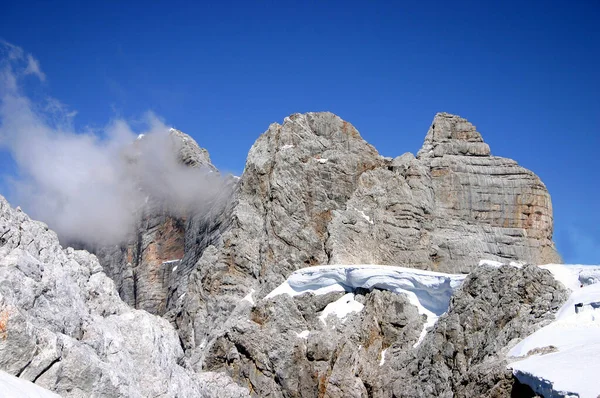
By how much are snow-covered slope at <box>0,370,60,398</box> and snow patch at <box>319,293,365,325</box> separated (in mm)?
43928

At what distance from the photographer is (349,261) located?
221 ft

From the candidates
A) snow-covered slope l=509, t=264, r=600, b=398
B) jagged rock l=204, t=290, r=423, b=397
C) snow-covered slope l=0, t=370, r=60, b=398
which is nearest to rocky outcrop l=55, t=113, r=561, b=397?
jagged rock l=204, t=290, r=423, b=397

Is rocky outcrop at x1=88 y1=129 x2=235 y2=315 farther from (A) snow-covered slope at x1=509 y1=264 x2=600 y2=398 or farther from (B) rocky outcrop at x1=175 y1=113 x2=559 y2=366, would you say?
(A) snow-covered slope at x1=509 y1=264 x2=600 y2=398

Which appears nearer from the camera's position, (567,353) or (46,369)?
(46,369)

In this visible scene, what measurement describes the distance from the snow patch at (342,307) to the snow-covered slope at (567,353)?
22382 millimetres

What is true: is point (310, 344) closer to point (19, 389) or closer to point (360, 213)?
point (360, 213)

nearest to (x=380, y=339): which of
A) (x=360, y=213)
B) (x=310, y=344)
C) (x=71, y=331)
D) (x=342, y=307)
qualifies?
(x=342, y=307)

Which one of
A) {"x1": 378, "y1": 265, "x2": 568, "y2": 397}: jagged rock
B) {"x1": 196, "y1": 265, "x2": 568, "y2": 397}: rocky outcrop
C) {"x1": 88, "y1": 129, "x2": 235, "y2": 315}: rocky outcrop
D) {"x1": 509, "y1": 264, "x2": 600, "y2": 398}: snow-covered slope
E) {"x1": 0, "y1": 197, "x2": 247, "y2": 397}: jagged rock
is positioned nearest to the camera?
{"x1": 0, "y1": 197, "x2": 247, "y2": 397}: jagged rock

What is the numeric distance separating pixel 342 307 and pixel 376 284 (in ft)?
11.5

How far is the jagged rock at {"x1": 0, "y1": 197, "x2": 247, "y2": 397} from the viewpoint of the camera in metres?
18.3

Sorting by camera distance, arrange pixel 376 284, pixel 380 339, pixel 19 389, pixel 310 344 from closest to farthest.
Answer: pixel 19 389
pixel 310 344
pixel 380 339
pixel 376 284

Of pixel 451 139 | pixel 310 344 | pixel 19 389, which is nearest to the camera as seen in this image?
pixel 19 389

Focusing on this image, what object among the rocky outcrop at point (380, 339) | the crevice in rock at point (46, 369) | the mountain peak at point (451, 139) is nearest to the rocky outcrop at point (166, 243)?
the rocky outcrop at point (380, 339)

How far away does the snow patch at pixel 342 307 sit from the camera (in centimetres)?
6072
